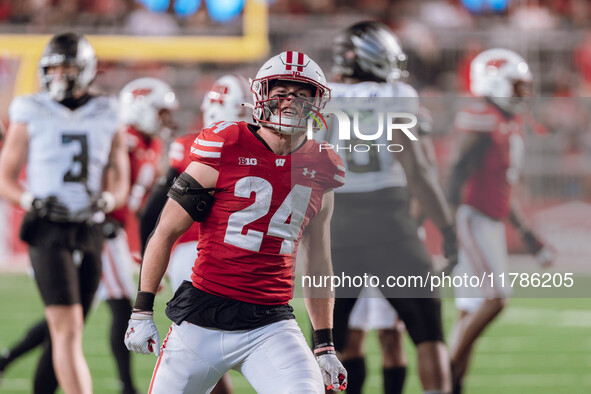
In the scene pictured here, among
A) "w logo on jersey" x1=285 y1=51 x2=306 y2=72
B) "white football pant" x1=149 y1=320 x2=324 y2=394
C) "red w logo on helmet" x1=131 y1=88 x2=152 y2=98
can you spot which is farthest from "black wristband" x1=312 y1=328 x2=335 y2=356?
"red w logo on helmet" x1=131 y1=88 x2=152 y2=98

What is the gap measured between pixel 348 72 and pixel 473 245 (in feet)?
6.15

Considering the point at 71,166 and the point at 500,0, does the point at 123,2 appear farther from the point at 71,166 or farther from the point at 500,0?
the point at 71,166

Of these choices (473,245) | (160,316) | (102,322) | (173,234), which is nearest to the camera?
(173,234)

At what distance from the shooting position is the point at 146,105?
23.2ft

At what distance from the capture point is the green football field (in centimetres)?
660

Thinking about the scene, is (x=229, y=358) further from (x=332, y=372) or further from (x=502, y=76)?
(x=502, y=76)

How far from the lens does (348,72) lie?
4.80 metres

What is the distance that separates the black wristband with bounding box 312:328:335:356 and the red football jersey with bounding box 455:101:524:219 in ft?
9.28

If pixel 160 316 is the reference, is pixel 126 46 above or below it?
above

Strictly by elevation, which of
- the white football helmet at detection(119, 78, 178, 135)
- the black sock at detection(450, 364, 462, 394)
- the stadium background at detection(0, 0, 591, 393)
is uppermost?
the stadium background at detection(0, 0, 591, 393)

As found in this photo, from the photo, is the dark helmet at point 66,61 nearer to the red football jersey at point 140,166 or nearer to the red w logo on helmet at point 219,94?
the red w logo on helmet at point 219,94

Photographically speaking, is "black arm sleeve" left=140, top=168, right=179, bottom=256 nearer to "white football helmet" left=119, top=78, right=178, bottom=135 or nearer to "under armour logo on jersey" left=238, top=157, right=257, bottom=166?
"under armour logo on jersey" left=238, top=157, right=257, bottom=166

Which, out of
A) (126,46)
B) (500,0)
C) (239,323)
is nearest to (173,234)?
(239,323)

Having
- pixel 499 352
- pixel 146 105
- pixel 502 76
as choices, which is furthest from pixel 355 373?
pixel 499 352
